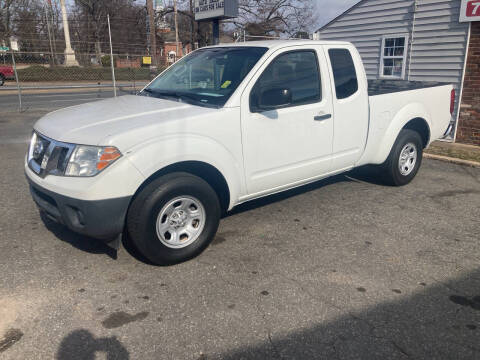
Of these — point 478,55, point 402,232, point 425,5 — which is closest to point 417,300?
point 402,232

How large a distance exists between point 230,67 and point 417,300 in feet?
8.93

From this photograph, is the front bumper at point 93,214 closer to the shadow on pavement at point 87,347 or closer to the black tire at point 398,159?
the shadow on pavement at point 87,347

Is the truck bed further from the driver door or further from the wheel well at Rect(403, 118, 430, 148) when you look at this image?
the driver door

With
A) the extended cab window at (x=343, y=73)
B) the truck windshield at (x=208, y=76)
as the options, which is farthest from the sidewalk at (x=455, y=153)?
the truck windshield at (x=208, y=76)

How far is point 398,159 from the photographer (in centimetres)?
554

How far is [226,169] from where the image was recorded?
3.71 m

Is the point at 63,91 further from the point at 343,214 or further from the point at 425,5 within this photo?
the point at 343,214

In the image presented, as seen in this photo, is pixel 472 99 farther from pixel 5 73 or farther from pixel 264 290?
pixel 5 73

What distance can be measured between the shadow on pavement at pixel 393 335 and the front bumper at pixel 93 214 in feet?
4.12

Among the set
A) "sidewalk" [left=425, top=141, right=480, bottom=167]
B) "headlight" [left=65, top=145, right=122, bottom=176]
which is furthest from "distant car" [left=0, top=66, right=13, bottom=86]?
"headlight" [left=65, top=145, right=122, bottom=176]

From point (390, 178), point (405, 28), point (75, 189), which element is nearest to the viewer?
point (75, 189)

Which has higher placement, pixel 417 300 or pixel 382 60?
pixel 382 60

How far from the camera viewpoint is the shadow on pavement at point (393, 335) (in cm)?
256

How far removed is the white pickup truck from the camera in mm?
3168
